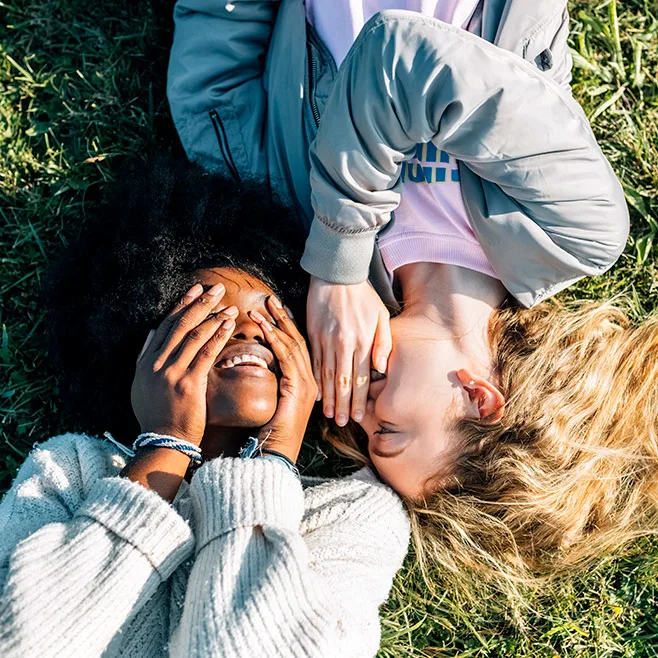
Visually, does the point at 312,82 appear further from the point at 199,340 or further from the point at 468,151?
the point at 199,340

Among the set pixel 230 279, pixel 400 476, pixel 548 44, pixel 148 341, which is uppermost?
pixel 548 44

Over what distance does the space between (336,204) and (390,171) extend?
220 millimetres

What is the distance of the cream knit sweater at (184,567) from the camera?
2.44 metres

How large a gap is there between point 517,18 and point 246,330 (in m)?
1.47

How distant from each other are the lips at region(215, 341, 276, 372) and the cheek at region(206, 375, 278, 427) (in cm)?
6

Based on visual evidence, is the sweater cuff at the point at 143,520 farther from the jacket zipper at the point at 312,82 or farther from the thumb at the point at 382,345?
the jacket zipper at the point at 312,82

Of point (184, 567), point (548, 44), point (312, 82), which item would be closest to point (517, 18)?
point (548, 44)

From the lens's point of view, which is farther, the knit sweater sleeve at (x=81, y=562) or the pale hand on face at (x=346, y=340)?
the pale hand on face at (x=346, y=340)

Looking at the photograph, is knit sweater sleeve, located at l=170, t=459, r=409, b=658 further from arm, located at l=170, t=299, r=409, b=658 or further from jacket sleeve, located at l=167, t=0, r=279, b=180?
jacket sleeve, located at l=167, t=0, r=279, b=180

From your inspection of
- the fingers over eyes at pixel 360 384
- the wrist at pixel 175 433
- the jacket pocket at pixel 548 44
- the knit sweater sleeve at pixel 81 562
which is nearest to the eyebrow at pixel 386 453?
the fingers over eyes at pixel 360 384

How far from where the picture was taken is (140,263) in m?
2.81

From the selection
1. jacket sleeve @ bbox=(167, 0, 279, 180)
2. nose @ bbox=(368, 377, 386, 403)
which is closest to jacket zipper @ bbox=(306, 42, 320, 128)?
jacket sleeve @ bbox=(167, 0, 279, 180)

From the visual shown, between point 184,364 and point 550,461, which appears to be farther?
point 550,461

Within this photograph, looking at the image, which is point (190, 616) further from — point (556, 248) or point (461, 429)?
point (556, 248)
